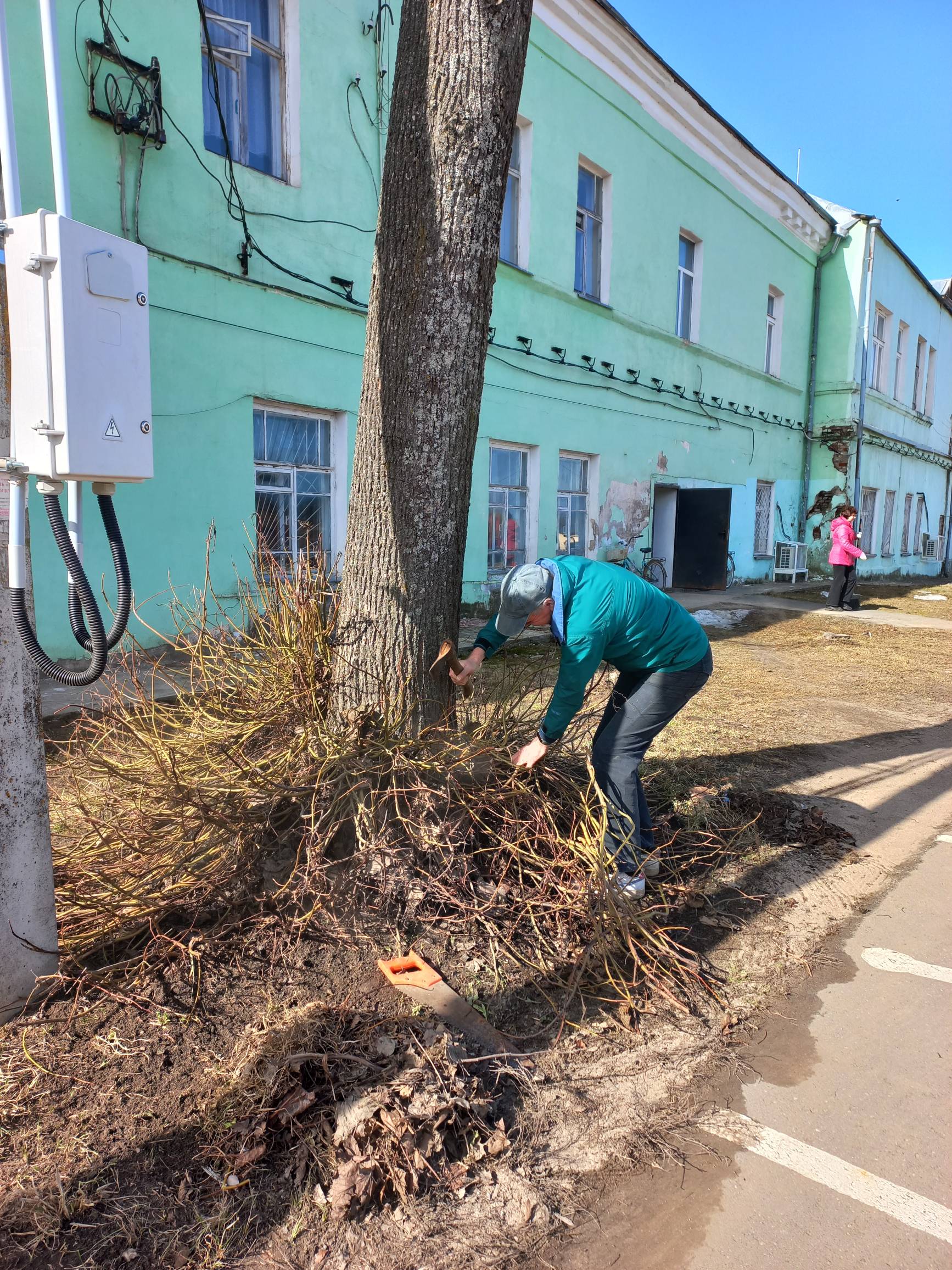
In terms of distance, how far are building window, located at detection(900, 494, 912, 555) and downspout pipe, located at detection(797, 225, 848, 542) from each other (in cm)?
620

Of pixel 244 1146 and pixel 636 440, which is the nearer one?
pixel 244 1146

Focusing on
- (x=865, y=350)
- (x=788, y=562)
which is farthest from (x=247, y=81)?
(x=865, y=350)

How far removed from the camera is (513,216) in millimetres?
10703

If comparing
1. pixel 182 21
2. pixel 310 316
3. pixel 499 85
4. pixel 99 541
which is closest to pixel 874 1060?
pixel 499 85

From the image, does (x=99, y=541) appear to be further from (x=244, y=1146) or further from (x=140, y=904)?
(x=244, y=1146)

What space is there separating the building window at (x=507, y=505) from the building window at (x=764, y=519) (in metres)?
8.26

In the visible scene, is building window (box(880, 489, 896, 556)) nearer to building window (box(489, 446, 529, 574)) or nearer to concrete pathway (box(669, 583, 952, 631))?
concrete pathway (box(669, 583, 952, 631))

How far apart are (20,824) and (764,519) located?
17862 millimetres

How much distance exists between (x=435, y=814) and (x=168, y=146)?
647cm

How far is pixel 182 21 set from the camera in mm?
6812

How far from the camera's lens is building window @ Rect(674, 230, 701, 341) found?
14.5m

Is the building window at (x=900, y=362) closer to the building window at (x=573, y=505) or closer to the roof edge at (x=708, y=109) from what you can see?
the roof edge at (x=708, y=109)

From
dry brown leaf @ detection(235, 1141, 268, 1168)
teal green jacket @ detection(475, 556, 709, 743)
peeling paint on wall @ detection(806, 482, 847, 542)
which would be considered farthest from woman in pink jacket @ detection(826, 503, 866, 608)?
dry brown leaf @ detection(235, 1141, 268, 1168)

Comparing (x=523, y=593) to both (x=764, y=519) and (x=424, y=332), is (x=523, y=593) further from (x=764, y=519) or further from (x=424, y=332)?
(x=764, y=519)
